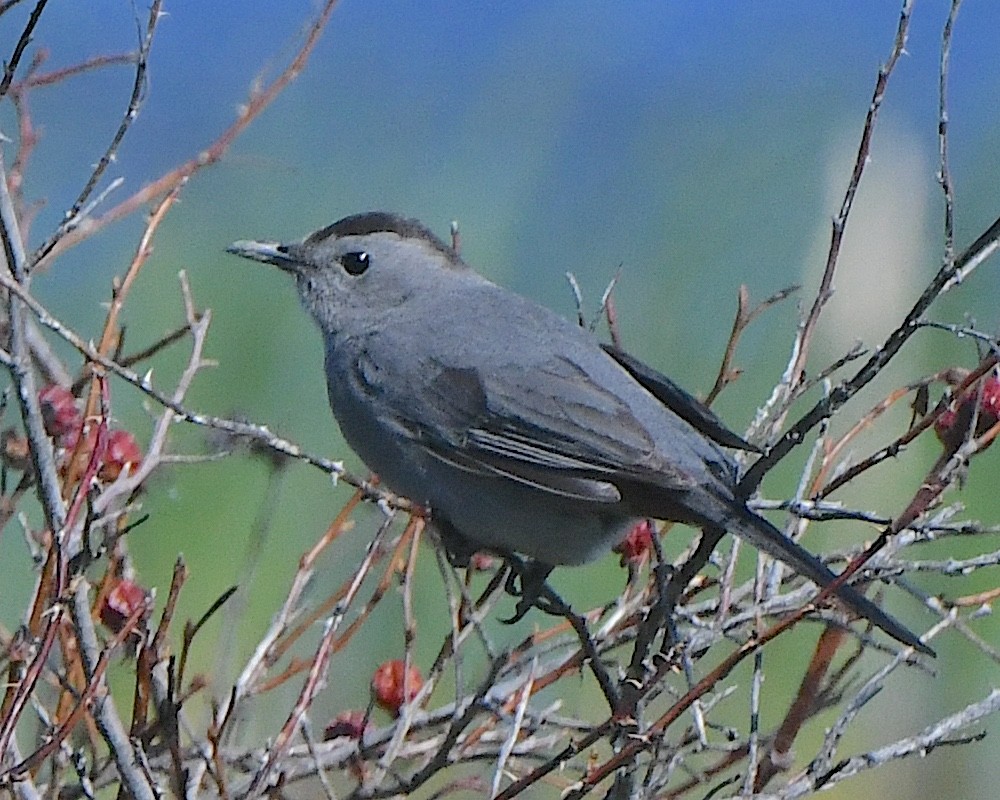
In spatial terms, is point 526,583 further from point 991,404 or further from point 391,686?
point 991,404

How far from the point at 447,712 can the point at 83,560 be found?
604mm

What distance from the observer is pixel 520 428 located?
1.80m

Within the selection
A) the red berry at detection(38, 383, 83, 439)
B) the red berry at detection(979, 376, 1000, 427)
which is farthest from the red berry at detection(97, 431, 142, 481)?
the red berry at detection(979, 376, 1000, 427)

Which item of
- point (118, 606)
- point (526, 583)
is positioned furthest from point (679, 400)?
point (118, 606)

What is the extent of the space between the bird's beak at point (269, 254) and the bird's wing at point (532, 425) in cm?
28

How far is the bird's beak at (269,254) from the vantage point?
2055mm

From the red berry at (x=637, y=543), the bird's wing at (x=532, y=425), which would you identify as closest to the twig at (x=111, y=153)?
the bird's wing at (x=532, y=425)

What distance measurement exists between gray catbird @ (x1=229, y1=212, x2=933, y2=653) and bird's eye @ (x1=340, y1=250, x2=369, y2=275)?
3.2 inches

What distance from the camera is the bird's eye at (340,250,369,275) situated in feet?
7.03

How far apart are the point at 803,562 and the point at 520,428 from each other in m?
0.49

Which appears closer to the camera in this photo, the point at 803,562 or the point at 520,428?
the point at 803,562

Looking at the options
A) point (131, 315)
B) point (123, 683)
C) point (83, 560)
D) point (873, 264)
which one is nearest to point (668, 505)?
point (83, 560)

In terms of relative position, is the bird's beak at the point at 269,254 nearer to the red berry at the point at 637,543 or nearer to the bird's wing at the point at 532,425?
the bird's wing at the point at 532,425

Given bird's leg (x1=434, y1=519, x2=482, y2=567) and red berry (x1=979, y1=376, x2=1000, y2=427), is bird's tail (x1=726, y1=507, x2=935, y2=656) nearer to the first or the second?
red berry (x1=979, y1=376, x2=1000, y2=427)
